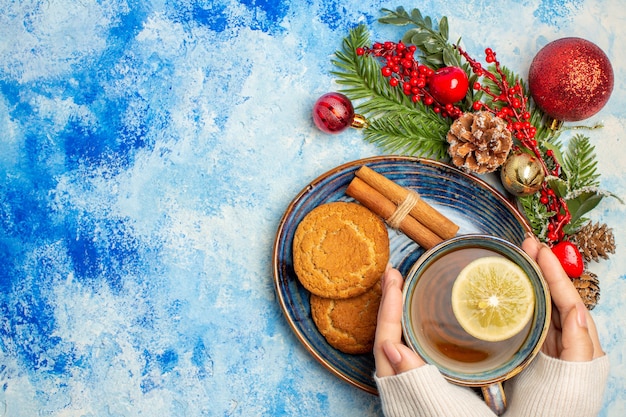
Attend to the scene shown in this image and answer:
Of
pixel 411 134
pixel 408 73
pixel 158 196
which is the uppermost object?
pixel 408 73

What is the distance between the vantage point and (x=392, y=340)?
1107 millimetres

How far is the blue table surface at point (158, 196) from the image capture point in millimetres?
1321

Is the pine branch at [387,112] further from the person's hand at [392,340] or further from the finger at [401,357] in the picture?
the finger at [401,357]

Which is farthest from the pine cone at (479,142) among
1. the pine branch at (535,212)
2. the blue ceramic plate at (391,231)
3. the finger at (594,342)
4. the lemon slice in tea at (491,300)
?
the finger at (594,342)

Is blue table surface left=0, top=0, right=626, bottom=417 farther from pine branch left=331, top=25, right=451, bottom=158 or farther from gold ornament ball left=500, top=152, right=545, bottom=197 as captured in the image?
gold ornament ball left=500, top=152, right=545, bottom=197

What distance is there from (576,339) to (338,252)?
0.51m

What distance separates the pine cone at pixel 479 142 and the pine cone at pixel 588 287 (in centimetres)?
33

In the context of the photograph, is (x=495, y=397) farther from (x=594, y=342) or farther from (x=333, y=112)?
(x=333, y=112)

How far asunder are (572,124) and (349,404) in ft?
2.91

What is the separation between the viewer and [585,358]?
1.13 m

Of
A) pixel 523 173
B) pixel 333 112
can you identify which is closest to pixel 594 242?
pixel 523 173

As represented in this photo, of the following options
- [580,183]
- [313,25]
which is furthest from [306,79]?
[580,183]

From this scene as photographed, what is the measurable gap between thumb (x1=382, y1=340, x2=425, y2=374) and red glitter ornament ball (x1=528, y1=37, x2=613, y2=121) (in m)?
0.68

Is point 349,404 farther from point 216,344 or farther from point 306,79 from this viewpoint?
point 306,79
